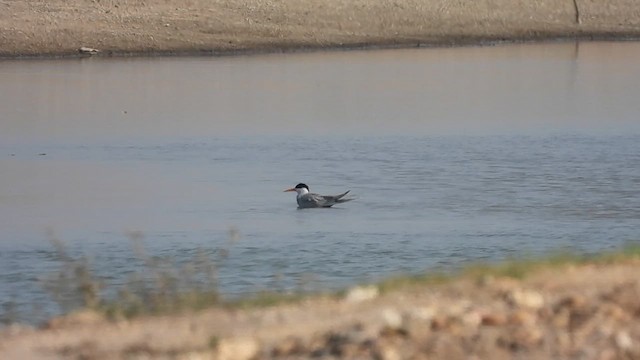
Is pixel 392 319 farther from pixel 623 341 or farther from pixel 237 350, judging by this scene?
pixel 623 341

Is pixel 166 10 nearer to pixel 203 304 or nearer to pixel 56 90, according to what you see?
pixel 56 90

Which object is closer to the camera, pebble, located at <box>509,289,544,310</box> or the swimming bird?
pebble, located at <box>509,289,544,310</box>

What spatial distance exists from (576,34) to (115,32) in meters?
11.1

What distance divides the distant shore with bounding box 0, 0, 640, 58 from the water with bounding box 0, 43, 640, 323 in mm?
3993

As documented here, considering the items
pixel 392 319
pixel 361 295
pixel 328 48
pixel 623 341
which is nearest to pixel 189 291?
pixel 361 295

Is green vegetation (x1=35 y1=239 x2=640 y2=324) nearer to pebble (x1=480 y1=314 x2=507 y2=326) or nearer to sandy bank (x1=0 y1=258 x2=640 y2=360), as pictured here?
sandy bank (x1=0 y1=258 x2=640 y2=360)

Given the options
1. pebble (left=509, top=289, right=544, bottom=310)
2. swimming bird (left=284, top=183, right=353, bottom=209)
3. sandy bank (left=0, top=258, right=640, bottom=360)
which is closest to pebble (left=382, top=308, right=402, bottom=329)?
sandy bank (left=0, top=258, right=640, bottom=360)

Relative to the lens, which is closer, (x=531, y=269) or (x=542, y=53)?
(x=531, y=269)

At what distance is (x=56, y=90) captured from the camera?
25.0 meters

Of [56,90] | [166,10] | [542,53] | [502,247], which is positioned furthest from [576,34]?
[502,247]

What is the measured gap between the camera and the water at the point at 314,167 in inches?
416

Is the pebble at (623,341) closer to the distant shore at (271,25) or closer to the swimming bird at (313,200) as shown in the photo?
the swimming bird at (313,200)

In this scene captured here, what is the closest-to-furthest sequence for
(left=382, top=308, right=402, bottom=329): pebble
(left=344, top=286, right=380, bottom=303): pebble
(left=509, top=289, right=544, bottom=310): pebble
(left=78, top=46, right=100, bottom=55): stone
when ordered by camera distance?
1. (left=382, top=308, right=402, bottom=329): pebble
2. (left=509, top=289, right=544, bottom=310): pebble
3. (left=344, top=286, right=380, bottom=303): pebble
4. (left=78, top=46, right=100, bottom=55): stone

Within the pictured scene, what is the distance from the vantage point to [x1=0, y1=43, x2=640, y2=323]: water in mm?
10562
